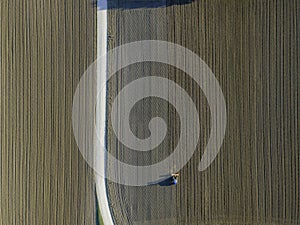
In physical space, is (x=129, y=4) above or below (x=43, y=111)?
above

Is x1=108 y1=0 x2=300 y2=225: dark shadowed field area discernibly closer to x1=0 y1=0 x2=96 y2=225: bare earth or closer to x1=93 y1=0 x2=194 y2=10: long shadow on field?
x1=93 y1=0 x2=194 y2=10: long shadow on field


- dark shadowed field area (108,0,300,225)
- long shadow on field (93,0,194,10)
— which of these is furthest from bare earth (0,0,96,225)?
dark shadowed field area (108,0,300,225)

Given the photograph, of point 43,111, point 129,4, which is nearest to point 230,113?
point 129,4

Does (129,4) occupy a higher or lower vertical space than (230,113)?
higher

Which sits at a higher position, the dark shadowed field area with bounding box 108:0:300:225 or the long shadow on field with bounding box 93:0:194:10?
the long shadow on field with bounding box 93:0:194:10

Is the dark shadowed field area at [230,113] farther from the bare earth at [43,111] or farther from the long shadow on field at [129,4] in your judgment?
the bare earth at [43,111]

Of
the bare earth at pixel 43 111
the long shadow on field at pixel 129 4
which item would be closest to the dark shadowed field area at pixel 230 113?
the long shadow on field at pixel 129 4

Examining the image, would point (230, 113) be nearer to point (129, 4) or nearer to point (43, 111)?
point (129, 4)

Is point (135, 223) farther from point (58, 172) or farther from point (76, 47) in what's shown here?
point (76, 47)
